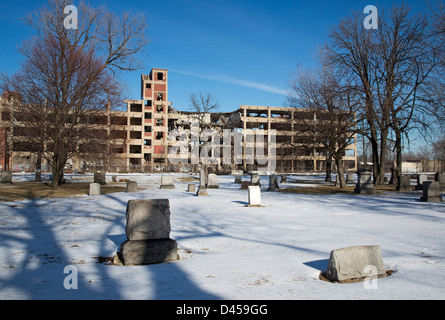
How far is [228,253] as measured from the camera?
6625 millimetres

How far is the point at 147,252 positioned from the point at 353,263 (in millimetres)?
3417

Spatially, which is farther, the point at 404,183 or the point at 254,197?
the point at 404,183

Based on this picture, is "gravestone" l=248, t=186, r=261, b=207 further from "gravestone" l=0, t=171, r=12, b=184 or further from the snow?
"gravestone" l=0, t=171, r=12, b=184

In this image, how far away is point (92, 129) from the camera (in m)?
22.7

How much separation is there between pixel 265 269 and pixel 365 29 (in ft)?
89.2

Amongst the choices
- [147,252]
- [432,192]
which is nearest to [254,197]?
[432,192]

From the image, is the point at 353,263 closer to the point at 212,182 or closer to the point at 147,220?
the point at 147,220

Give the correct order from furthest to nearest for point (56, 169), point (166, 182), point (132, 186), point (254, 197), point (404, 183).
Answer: point (166, 182) < point (404, 183) < point (56, 169) < point (132, 186) < point (254, 197)

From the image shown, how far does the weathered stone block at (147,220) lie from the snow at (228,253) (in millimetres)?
651

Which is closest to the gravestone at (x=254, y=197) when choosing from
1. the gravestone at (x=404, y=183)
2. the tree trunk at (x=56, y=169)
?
the gravestone at (x=404, y=183)

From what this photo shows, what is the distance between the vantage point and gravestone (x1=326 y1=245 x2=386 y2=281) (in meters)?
4.68

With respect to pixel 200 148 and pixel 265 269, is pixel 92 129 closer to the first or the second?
pixel 265 269

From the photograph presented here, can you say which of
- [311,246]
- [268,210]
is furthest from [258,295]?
[268,210]

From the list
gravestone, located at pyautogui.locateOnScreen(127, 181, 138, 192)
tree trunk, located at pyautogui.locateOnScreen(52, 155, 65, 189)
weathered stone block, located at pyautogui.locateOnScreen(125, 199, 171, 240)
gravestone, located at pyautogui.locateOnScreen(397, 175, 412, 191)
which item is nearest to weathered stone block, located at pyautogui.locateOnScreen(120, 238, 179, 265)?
weathered stone block, located at pyautogui.locateOnScreen(125, 199, 171, 240)
